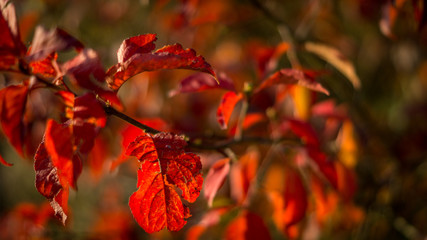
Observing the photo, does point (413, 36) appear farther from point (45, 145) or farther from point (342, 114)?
point (45, 145)

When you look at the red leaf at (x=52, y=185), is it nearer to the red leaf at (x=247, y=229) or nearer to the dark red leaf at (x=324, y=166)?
the red leaf at (x=247, y=229)

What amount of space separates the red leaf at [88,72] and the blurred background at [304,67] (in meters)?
0.36

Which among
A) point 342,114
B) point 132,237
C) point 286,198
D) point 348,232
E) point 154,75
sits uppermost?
point 342,114

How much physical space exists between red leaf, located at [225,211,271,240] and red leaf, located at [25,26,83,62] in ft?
1.88

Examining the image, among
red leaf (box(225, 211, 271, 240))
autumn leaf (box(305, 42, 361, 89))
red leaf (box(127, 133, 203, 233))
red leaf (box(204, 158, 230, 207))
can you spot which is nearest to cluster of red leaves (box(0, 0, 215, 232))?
red leaf (box(127, 133, 203, 233))

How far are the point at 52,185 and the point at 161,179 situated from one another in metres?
0.17

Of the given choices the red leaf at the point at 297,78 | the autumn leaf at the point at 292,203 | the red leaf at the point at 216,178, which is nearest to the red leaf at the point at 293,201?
the autumn leaf at the point at 292,203

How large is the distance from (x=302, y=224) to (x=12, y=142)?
1113 mm

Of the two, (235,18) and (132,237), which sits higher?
(235,18)

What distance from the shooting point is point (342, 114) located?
1142mm

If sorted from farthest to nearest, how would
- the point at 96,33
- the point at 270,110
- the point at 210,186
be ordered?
the point at 96,33, the point at 270,110, the point at 210,186

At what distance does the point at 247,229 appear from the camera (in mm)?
914

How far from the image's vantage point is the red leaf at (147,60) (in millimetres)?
531

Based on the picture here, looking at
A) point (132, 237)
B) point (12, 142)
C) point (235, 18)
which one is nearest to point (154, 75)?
point (235, 18)
